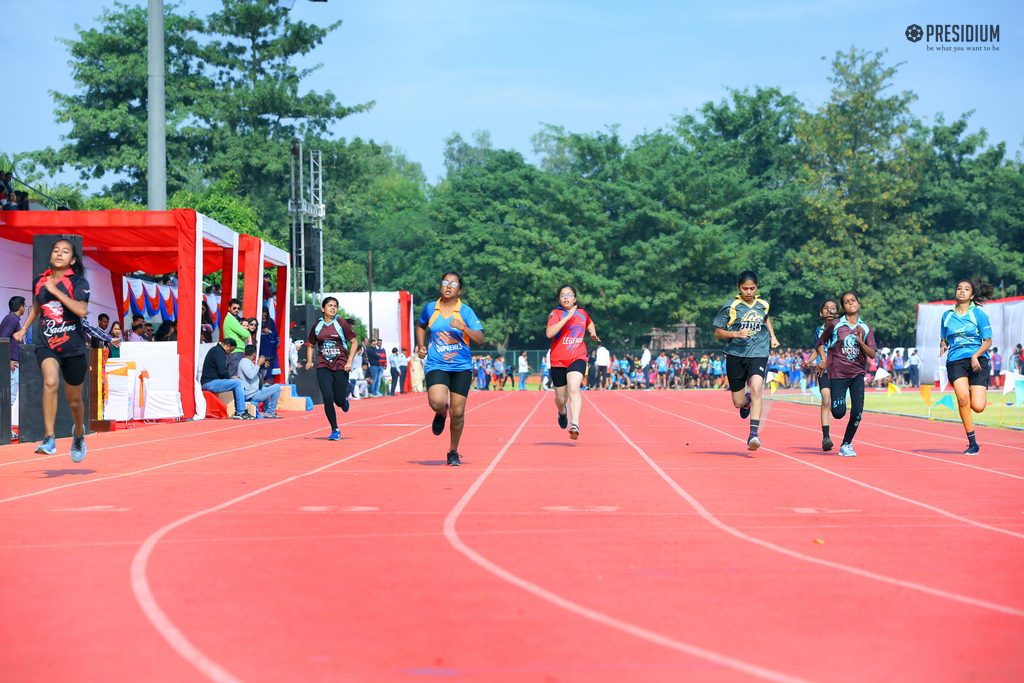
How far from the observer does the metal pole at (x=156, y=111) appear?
1936 centimetres

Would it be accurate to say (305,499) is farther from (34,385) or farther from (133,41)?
(133,41)

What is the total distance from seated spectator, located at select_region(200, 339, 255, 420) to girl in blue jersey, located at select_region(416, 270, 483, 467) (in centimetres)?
972

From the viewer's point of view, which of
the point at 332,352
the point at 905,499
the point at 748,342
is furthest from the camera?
the point at 332,352

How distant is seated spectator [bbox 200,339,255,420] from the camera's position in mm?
18328

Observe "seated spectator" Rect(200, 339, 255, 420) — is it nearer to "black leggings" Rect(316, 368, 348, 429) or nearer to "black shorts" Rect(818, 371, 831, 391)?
"black leggings" Rect(316, 368, 348, 429)

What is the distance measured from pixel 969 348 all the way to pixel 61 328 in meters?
9.59

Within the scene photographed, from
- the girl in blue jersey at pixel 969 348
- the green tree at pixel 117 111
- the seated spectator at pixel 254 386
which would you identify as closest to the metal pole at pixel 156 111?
the seated spectator at pixel 254 386

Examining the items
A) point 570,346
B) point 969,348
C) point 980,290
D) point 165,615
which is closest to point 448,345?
point 570,346

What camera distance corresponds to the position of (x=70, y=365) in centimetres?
863

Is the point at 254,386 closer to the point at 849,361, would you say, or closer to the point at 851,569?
the point at 849,361

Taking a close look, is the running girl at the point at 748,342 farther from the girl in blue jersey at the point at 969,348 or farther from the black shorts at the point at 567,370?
the girl in blue jersey at the point at 969,348

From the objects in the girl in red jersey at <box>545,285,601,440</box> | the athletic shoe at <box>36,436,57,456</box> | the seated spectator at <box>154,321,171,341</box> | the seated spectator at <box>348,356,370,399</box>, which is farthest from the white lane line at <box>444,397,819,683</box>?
the seated spectator at <box>348,356,370,399</box>

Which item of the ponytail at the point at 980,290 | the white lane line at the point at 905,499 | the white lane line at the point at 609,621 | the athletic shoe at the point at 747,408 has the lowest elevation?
the white lane line at the point at 905,499

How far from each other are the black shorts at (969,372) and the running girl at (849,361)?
0.96 m
